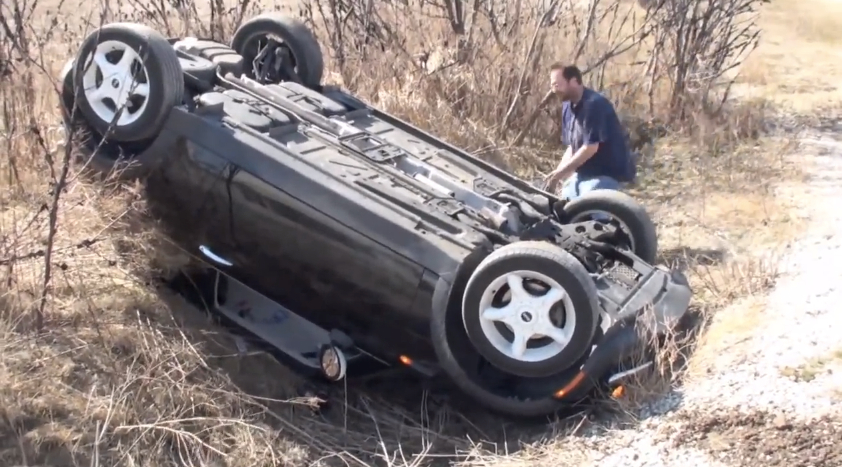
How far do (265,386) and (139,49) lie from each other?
1836 millimetres

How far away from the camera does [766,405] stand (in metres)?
4.16

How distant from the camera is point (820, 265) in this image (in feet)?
18.2

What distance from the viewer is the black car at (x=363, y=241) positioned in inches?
175

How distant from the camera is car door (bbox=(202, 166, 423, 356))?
183 inches

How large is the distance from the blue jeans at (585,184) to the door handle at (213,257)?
2.72 metres

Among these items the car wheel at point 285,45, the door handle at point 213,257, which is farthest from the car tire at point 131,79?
the car wheel at point 285,45

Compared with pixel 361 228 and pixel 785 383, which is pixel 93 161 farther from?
pixel 785 383

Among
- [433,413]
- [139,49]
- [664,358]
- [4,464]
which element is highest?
[139,49]

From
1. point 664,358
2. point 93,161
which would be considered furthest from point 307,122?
point 664,358

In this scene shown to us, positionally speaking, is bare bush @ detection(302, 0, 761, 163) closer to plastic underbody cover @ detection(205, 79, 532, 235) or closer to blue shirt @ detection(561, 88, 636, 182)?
blue shirt @ detection(561, 88, 636, 182)

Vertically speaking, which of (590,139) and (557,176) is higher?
(590,139)

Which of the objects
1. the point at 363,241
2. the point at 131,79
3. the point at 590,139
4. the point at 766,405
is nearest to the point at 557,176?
the point at 590,139

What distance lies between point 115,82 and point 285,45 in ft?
4.86

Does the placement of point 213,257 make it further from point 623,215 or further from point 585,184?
point 585,184
